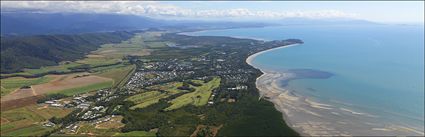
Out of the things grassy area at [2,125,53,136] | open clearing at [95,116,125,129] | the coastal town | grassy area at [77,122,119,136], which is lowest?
grassy area at [2,125,53,136]

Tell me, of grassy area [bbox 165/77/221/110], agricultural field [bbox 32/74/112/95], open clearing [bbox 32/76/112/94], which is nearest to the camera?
grassy area [bbox 165/77/221/110]

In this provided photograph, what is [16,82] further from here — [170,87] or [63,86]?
[170,87]

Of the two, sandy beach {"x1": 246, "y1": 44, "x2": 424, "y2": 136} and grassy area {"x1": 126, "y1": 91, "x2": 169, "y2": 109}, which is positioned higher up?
grassy area {"x1": 126, "y1": 91, "x2": 169, "y2": 109}

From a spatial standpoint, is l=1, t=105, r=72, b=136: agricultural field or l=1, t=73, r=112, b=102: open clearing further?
l=1, t=73, r=112, b=102: open clearing

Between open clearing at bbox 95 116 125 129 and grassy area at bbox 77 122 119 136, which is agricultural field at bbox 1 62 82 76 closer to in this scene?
open clearing at bbox 95 116 125 129

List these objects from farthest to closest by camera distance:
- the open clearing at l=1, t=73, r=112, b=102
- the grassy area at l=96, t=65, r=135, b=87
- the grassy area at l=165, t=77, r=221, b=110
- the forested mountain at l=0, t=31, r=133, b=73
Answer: the forested mountain at l=0, t=31, r=133, b=73 → the grassy area at l=96, t=65, r=135, b=87 → the open clearing at l=1, t=73, r=112, b=102 → the grassy area at l=165, t=77, r=221, b=110

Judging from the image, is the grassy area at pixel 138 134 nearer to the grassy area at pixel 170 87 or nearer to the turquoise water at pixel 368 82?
the grassy area at pixel 170 87

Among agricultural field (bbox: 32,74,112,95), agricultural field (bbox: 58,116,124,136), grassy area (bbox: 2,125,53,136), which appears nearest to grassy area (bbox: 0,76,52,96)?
agricultural field (bbox: 32,74,112,95)

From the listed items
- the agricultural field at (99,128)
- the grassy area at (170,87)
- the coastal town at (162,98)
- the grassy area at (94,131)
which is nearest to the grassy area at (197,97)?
the coastal town at (162,98)
